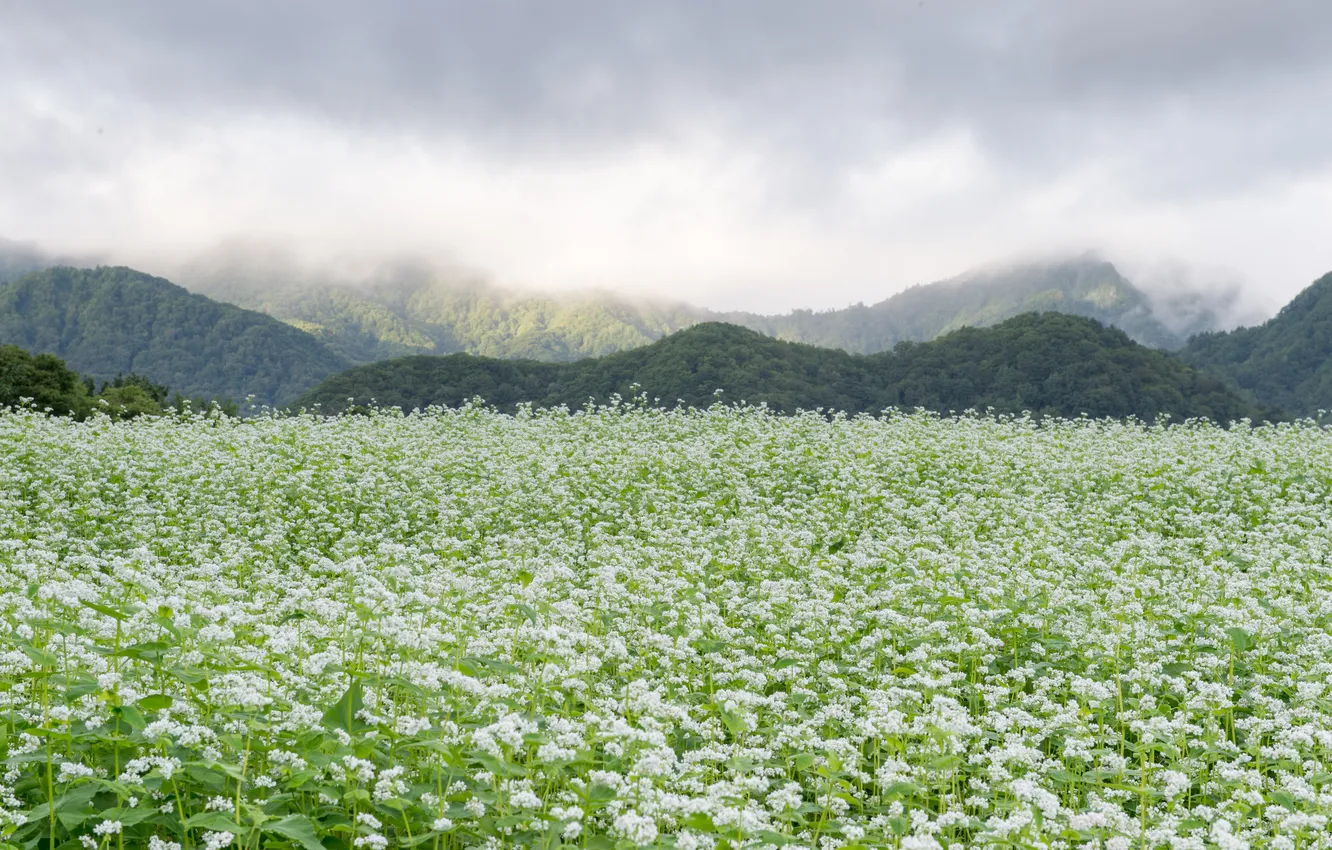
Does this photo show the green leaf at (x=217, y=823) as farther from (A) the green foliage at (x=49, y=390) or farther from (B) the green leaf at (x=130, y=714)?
(A) the green foliage at (x=49, y=390)

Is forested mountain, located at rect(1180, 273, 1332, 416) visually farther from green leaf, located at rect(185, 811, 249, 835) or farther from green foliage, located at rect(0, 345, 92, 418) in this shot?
green leaf, located at rect(185, 811, 249, 835)

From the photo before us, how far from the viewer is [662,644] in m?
8.45

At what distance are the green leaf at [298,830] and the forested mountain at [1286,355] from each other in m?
101

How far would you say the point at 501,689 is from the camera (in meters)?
6.18

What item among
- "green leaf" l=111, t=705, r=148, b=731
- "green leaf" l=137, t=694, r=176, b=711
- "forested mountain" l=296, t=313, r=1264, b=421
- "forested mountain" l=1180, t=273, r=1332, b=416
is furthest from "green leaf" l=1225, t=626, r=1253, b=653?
"forested mountain" l=1180, t=273, r=1332, b=416

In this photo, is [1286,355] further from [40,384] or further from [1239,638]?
[40,384]

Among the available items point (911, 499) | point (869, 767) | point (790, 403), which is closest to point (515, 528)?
point (911, 499)

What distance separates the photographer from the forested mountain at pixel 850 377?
59844mm

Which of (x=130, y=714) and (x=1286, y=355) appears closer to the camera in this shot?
(x=130, y=714)

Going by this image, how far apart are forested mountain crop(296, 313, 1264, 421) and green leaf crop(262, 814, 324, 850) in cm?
5185

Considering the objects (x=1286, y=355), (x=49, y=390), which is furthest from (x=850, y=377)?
(x=1286, y=355)

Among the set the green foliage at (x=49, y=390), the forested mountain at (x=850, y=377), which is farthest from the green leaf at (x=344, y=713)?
the forested mountain at (x=850, y=377)

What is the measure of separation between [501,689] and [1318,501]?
18.3 m

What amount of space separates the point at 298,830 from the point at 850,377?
2680 inches
